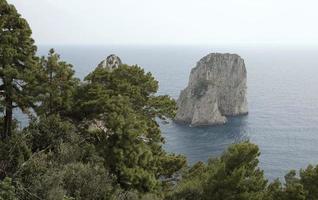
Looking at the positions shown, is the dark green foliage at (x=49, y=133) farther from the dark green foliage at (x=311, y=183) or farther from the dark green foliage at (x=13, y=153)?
the dark green foliage at (x=311, y=183)

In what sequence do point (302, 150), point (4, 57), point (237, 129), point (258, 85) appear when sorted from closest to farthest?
1. point (4, 57)
2. point (302, 150)
3. point (237, 129)
4. point (258, 85)

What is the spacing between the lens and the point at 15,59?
2584cm

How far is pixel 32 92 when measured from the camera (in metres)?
25.5

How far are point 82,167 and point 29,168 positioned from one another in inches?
99.0

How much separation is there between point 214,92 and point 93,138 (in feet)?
315

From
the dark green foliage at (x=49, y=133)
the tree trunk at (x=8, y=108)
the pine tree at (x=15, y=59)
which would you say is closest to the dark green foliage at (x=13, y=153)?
the dark green foliage at (x=49, y=133)

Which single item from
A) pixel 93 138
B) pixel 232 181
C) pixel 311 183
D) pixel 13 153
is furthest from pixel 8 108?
pixel 311 183

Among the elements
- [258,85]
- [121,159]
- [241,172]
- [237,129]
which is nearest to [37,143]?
[121,159]

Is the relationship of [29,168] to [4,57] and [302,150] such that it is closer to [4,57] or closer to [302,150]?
[4,57]

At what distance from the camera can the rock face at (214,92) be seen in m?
115

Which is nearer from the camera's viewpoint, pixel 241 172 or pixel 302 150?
pixel 241 172

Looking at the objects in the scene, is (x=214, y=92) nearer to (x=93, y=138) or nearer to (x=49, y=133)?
(x=93, y=138)

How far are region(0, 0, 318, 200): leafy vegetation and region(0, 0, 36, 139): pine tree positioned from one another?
6 centimetres

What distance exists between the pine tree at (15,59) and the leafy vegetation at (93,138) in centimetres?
6
